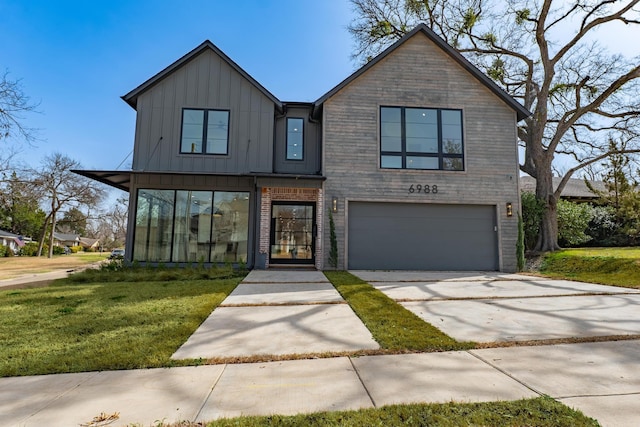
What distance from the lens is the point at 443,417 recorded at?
1879mm

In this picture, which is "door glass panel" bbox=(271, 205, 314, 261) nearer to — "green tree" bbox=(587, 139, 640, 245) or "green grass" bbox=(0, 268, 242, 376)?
"green grass" bbox=(0, 268, 242, 376)

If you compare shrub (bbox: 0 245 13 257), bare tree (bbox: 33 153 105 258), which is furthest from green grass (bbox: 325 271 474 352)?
shrub (bbox: 0 245 13 257)

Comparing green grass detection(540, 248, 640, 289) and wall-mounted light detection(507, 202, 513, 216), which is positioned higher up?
wall-mounted light detection(507, 202, 513, 216)

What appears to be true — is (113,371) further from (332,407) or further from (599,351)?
(599,351)

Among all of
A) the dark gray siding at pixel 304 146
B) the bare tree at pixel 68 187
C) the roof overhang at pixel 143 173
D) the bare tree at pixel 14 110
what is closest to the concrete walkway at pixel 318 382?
the roof overhang at pixel 143 173

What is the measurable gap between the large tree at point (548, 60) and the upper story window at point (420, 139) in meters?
4.50

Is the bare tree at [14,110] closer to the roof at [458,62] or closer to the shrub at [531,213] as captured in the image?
the roof at [458,62]

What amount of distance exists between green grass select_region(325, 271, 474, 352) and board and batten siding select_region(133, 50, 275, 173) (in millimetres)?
6211

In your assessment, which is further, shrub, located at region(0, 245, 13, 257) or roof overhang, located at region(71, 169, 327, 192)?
shrub, located at region(0, 245, 13, 257)

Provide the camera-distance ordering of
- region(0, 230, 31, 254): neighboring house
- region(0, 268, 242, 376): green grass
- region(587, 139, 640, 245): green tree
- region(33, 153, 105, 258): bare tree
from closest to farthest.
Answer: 1. region(0, 268, 242, 376): green grass
2. region(587, 139, 640, 245): green tree
3. region(33, 153, 105, 258): bare tree
4. region(0, 230, 31, 254): neighboring house

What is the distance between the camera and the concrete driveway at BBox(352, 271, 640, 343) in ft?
12.0

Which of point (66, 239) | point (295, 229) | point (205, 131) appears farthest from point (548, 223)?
point (66, 239)

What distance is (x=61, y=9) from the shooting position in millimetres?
11117

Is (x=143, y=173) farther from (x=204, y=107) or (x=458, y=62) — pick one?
(x=458, y=62)
